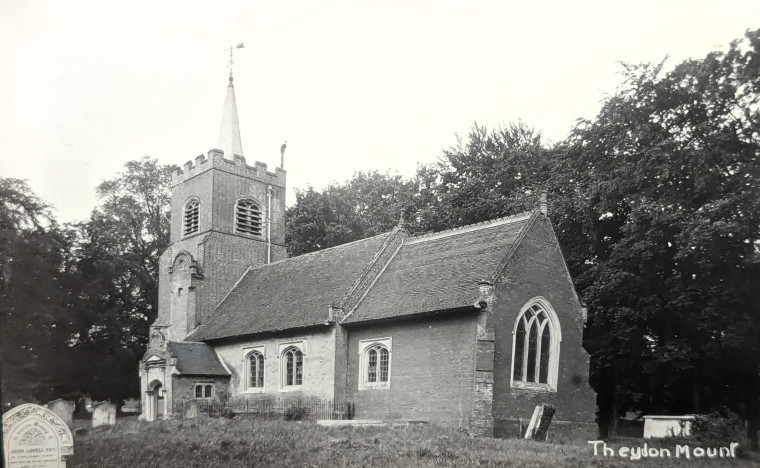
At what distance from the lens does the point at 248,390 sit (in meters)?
29.7

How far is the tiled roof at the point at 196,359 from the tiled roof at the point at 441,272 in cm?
781

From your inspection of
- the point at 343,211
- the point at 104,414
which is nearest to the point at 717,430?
the point at 104,414

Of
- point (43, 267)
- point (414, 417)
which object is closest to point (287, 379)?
point (414, 417)

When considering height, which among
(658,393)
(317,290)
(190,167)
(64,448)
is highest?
(190,167)

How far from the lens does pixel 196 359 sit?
30.2m

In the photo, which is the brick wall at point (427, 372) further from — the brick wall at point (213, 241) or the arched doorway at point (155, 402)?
the brick wall at point (213, 241)

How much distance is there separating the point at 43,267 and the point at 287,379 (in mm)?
12283

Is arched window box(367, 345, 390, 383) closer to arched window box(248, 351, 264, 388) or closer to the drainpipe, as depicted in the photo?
arched window box(248, 351, 264, 388)

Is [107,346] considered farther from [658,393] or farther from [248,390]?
[658,393]

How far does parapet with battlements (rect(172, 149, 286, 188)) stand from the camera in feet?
117

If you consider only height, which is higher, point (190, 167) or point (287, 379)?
point (190, 167)

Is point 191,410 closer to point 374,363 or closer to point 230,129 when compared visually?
point 374,363

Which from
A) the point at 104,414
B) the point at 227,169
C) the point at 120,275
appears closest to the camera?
the point at 104,414

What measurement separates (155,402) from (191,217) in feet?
35.6
